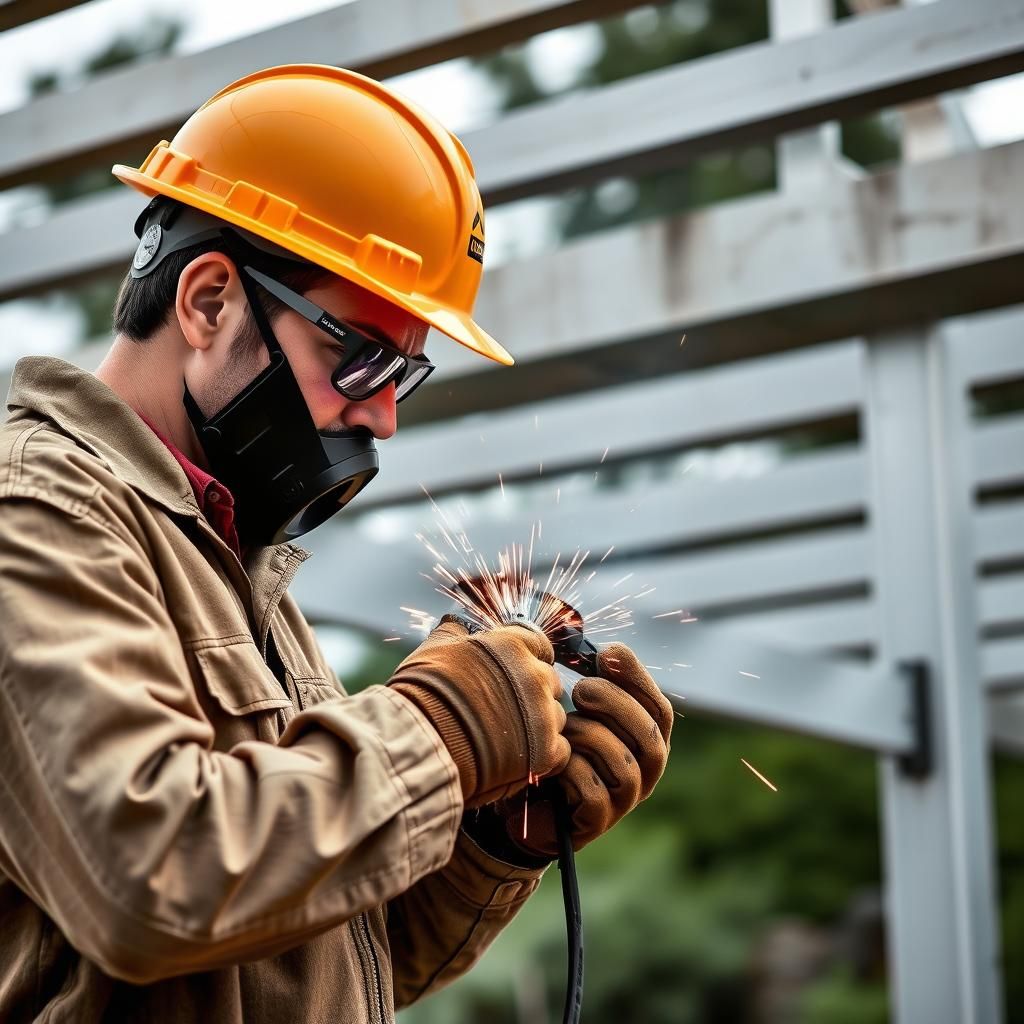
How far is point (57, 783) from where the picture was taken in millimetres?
1500

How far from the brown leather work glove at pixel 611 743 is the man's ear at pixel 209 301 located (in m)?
0.68

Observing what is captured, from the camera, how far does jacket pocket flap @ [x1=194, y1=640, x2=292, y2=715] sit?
5.82 feet

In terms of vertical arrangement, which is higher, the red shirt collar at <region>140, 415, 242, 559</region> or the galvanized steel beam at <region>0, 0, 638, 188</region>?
the red shirt collar at <region>140, 415, 242, 559</region>

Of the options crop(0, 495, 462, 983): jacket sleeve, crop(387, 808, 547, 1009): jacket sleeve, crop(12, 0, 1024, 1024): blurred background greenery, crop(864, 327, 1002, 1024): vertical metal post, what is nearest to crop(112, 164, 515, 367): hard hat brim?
crop(0, 495, 462, 983): jacket sleeve

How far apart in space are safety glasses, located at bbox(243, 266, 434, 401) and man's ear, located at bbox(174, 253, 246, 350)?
0.03 m

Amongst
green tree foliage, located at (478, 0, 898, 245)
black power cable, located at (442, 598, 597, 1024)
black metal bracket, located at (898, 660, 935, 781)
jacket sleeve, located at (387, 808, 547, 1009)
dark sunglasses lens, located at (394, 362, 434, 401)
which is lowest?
green tree foliage, located at (478, 0, 898, 245)

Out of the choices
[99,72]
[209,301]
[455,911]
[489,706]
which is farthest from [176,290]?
[99,72]

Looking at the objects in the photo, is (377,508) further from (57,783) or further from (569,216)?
(569,216)

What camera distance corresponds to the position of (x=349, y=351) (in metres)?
2.00

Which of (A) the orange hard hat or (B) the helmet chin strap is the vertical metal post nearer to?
(A) the orange hard hat

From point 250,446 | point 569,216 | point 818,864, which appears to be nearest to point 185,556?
point 250,446

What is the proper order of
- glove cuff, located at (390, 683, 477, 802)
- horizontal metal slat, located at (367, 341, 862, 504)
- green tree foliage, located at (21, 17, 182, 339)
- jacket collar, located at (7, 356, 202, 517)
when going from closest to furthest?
1. glove cuff, located at (390, 683, 477, 802)
2. jacket collar, located at (7, 356, 202, 517)
3. horizontal metal slat, located at (367, 341, 862, 504)
4. green tree foliage, located at (21, 17, 182, 339)

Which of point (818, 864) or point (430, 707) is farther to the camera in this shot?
point (818, 864)

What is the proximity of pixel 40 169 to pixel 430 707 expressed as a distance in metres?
2.88
